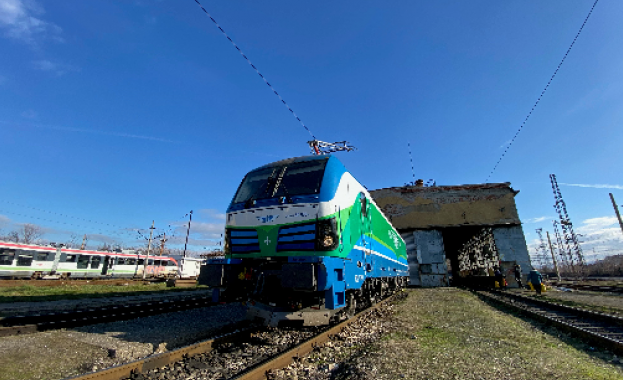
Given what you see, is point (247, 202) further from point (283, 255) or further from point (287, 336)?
point (287, 336)

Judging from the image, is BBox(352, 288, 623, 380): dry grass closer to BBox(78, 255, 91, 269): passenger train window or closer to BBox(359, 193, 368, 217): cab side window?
BBox(359, 193, 368, 217): cab side window

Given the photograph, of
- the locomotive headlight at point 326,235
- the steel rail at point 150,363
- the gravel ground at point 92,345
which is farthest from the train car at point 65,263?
the locomotive headlight at point 326,235

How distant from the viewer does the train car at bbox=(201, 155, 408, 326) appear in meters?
5.12

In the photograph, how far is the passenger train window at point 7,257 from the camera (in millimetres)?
25219

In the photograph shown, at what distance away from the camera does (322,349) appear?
502cm

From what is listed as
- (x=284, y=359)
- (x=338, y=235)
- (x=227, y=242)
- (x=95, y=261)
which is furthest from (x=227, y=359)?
(x=95, y=261)

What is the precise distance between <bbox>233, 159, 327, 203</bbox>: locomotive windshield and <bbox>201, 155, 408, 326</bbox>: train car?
2 cm

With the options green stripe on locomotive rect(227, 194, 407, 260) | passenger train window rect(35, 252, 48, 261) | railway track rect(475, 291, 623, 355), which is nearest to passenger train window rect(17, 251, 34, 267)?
passenger train window rect(35, 252, 48, 261)

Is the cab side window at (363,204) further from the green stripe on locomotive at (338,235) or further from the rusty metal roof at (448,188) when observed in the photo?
the rusty metal roof at (448,188)

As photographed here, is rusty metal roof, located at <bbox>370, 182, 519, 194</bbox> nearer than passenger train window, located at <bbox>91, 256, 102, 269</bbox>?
Yes

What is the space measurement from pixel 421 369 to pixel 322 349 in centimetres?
167

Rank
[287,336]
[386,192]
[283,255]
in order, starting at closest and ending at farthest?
[283,255], [287,336], [386,192]

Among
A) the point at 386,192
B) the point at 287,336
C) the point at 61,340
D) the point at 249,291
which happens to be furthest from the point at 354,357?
the point at 386,192

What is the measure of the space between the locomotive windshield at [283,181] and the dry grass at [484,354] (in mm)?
3118
